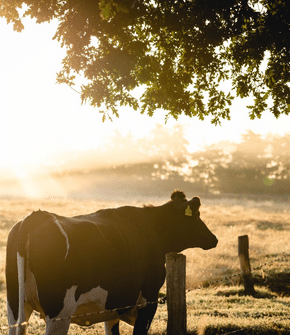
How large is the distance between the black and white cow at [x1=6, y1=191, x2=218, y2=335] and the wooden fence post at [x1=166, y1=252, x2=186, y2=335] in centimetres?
67

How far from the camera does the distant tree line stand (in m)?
83.4

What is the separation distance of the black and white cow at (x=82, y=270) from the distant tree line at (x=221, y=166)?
260 ft

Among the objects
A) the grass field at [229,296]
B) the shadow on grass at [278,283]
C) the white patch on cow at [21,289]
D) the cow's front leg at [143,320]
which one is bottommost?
the shadow on grass at [278,283]

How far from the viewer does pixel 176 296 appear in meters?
5.05

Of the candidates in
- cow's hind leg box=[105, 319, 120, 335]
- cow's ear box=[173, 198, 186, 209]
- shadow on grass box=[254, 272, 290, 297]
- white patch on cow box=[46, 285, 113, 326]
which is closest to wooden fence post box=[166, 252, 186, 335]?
white patch on cow box=[46, 285, 113, 326]

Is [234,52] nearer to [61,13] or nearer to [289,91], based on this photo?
[289,91]

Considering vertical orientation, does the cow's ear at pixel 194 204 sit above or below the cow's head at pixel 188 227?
above

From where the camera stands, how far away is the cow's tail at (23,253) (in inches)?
187

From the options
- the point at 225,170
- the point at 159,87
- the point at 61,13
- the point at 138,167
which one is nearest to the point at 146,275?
the point at 159,87

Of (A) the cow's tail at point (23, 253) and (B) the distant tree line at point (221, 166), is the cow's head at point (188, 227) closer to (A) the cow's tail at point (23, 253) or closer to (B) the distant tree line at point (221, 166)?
(A) the cow's tail at point (23, 253)

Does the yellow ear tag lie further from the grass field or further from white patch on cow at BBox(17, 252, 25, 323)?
white patch on cow at BBox(17, 252, 25, 323)

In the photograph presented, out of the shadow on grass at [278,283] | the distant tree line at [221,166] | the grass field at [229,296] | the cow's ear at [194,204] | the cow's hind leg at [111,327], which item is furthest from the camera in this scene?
the distant tree line at [221,166]

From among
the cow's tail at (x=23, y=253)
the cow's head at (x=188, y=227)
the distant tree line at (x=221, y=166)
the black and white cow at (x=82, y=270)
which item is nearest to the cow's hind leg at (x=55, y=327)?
the black and white cow at (x=82, y=270)

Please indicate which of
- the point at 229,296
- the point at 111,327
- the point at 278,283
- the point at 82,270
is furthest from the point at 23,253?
the point at 278,283
